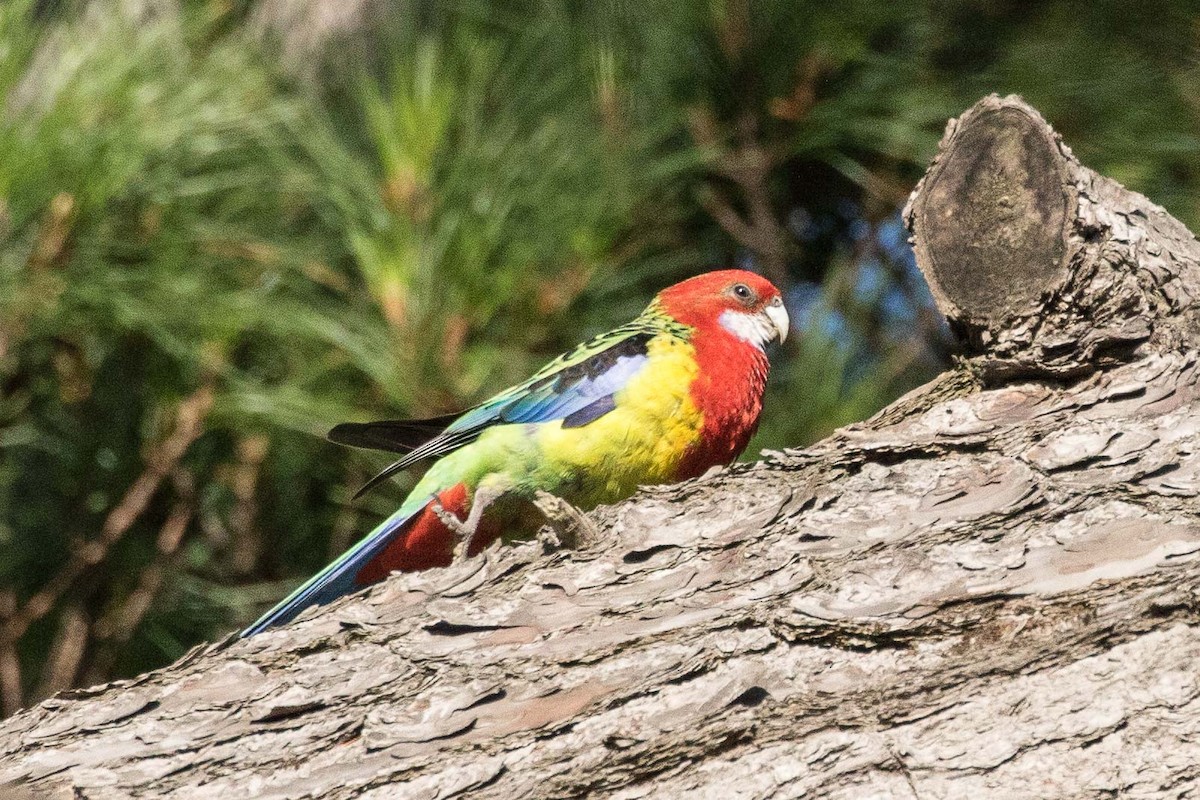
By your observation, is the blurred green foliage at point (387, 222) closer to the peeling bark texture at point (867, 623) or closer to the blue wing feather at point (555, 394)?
the blue wing feather at point (555, 394)

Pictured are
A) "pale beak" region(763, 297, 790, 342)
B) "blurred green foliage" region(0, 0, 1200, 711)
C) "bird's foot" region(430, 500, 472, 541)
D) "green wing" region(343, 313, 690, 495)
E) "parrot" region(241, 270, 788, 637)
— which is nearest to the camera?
"bird's foot" region(430, 500, 472, 541)

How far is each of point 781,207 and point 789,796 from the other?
2.87 meters

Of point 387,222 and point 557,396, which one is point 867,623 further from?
point 387,222

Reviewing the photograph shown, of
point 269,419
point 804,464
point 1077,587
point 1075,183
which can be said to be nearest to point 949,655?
point 1077,587

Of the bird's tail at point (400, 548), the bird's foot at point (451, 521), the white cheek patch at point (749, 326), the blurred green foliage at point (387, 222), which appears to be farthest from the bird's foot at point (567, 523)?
the white cheek patch at point (749, 326)

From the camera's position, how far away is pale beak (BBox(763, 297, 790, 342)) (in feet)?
13.4

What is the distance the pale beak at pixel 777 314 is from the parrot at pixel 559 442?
1.12 feet

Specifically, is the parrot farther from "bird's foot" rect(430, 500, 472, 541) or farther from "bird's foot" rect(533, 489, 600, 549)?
"bird's foot" rect(533, 489, 600, 549)

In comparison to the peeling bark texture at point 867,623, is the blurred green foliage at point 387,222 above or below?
above

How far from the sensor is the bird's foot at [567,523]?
2406mm

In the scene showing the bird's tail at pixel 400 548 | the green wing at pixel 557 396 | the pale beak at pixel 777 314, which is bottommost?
the bird's tail at pixel 400 548

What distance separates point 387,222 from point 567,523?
1.61 m

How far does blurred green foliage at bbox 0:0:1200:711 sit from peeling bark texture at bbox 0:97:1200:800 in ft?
4.99

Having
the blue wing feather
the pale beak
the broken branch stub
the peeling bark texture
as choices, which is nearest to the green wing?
the blue wing feather
